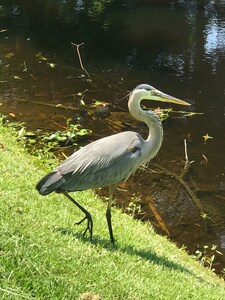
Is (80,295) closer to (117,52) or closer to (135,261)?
(135,261)

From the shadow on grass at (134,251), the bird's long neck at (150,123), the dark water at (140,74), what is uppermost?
the bird's long neck at (150,123)

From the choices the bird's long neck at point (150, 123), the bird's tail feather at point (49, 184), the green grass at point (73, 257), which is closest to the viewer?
the green grass at point (73, 257)

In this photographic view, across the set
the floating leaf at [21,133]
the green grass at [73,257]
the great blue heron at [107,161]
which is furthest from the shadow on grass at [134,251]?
the floating leaf at [21,133]

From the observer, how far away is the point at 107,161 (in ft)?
15.5

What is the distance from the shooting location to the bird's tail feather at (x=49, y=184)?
4.40 meters

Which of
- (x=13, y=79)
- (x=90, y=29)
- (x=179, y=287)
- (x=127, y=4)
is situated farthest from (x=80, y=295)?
(x=127, y=4)

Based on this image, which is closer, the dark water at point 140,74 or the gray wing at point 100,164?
the gray wing at point 100,164

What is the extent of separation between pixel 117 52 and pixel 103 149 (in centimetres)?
1052

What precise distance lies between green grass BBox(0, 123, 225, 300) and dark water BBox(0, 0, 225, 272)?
1.75 meters

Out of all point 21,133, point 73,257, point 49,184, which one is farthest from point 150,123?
point 21,133

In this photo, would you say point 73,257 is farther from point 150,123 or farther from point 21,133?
point 21,133

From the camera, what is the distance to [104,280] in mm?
3568

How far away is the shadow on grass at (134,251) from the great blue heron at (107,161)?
113 mm

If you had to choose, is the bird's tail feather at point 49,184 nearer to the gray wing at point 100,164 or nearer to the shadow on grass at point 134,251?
the gray wing at point 100,164
